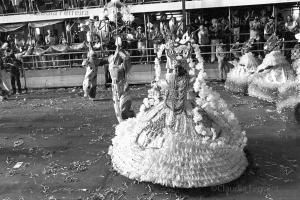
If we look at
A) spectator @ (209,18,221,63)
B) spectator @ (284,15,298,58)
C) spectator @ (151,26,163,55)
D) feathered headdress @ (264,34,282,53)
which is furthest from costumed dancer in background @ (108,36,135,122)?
spectator @ (284,15,298,58)

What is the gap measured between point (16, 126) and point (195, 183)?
6245 millimetres

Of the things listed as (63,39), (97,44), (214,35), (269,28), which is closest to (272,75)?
(269,28)

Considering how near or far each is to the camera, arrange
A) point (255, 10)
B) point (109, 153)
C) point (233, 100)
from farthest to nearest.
Result: 1. point (255, 10)
2. point (233, 100)
3. point (109, 153)

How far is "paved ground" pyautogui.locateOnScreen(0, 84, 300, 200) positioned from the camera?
664 centimetres

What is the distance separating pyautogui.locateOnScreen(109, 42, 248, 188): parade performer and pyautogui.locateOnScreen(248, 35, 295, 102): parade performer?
14.3ft

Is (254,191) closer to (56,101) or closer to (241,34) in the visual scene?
(56,101)

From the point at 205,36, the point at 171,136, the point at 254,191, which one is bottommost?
the point at 254,191

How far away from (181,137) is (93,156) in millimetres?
2385

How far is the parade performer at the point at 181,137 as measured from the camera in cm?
656

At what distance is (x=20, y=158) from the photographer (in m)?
8.57

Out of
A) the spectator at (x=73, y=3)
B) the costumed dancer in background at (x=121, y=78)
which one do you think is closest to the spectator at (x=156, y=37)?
the spectator at (x=73, y=3)

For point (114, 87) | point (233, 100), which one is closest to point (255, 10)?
point (233, 100)

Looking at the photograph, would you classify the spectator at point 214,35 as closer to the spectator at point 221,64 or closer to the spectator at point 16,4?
the spectator at point 221,64

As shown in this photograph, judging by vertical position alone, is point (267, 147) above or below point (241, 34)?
below
